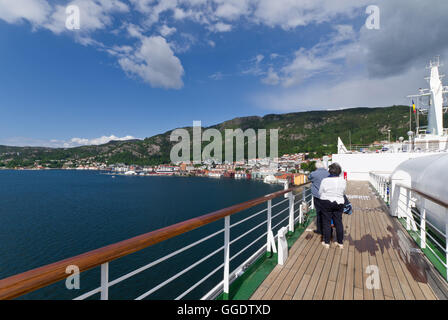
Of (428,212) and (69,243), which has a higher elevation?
(428,212)

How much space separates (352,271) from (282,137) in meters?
88.3

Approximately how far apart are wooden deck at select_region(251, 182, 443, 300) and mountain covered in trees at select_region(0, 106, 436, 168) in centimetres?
5621

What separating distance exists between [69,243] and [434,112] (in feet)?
88.5

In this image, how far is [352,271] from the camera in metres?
2.29

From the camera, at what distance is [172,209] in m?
26.5

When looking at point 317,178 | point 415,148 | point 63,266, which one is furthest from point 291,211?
point 415,148

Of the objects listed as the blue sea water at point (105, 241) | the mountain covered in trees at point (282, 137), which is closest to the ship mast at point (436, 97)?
the blue sea water at point (105, 241)

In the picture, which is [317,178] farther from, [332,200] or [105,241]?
[105,241]

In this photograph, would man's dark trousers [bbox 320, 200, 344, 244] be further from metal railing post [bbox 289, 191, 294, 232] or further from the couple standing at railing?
metal railing post [bbox 289, 191, 294, 232]

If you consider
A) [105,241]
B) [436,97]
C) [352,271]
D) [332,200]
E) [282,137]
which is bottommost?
[105,241]

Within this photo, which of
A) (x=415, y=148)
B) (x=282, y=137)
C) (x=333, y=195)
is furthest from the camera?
(x=282, y=137)

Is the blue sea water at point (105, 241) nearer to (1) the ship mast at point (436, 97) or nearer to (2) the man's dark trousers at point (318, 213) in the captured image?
(2) the man's dark trousers at point (318, 213)
